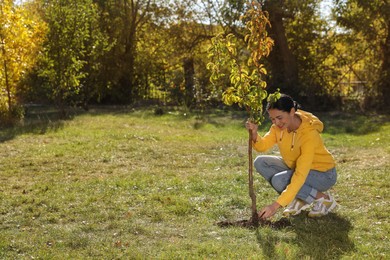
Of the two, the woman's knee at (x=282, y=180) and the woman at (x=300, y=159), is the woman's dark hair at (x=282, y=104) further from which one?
the woman's knee at (x=282, y=180)

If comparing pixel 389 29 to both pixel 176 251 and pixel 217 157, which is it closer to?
pixel 217 157

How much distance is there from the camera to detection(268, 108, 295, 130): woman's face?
542cm

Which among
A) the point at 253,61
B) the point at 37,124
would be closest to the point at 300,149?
the point at 253,61

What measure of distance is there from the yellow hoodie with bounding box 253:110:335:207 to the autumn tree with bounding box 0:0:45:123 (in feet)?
31.9

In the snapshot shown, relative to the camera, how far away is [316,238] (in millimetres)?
5180

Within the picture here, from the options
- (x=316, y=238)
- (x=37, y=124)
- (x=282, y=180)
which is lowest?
(x=316, y=238)

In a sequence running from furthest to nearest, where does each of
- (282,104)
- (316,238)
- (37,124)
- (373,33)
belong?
(373,33), (37,124), (282,104), (316,238)

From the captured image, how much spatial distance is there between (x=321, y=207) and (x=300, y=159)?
764 mm

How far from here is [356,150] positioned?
11000mm

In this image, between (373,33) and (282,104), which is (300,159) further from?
(373,33)

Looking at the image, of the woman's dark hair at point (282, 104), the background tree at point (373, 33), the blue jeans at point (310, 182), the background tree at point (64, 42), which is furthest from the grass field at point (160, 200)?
the background tree at point (373, 33)

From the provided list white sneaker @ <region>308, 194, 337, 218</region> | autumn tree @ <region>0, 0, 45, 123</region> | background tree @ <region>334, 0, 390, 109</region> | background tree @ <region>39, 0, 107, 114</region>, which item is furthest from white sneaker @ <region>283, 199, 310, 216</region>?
background tree @ <region>334, 0, 390, 109</region>

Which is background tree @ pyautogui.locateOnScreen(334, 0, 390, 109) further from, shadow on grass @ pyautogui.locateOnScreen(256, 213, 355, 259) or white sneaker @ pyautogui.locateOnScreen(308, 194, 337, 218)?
shadow on grass @ pyautogui.locateOnScreen(256, 213, 355, 259)

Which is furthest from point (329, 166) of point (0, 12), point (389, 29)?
point (389, 29)
